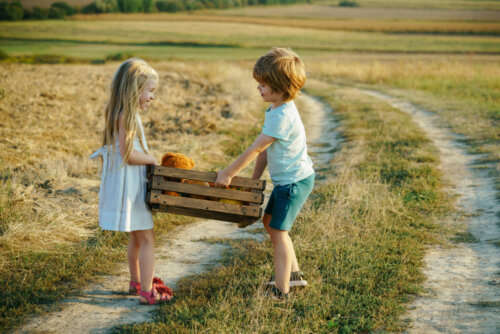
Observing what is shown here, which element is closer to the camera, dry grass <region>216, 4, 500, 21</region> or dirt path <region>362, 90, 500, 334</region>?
dirt path <region>362, 90, 500, 334</region>

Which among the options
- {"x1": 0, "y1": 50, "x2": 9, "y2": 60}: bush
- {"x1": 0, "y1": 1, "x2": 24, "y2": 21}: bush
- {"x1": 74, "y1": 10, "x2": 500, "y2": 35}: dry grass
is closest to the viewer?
{"x1": 0, "y1": 50, "x2": 9, "y2": 60}: bush

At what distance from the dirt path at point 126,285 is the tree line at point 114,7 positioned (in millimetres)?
49681

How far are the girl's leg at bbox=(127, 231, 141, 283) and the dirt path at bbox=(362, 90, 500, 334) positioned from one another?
231cm

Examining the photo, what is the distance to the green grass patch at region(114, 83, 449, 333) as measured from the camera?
379cm

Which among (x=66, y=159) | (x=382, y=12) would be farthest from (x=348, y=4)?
(x=66, y=159)

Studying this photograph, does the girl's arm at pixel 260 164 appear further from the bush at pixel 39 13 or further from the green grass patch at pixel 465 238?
the bush at pixel 39 13

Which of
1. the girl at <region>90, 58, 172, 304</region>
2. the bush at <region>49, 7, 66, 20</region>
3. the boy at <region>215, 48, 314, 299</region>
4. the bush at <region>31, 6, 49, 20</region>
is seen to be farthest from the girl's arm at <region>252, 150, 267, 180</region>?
the bush at <region>49, 7, 66, 20</region>

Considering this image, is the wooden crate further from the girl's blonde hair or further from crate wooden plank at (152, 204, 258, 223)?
the girl's blonde hair

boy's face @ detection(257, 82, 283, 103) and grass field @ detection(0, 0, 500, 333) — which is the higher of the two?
boy's face @ detection(257, 82, 283, 103)

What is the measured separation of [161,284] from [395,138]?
7.96 meters

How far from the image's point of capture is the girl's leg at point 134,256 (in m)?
4.26

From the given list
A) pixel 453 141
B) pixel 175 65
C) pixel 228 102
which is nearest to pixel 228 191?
pixel 453 141

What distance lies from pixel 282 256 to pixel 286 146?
0.90 meters

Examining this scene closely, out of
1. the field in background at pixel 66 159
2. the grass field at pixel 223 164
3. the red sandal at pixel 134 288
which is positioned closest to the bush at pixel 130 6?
the grass field at pixel 223 164
